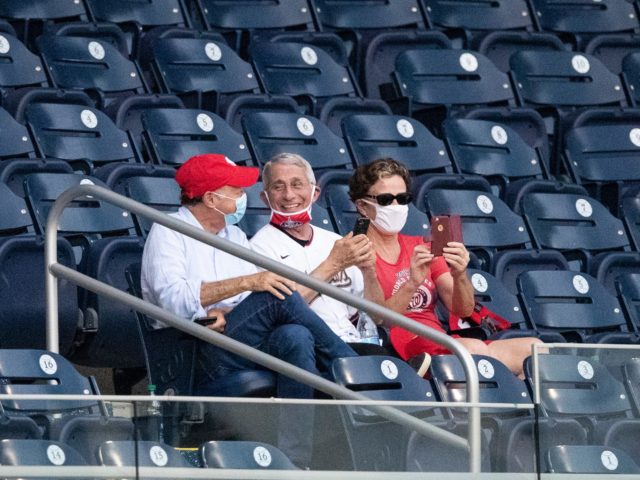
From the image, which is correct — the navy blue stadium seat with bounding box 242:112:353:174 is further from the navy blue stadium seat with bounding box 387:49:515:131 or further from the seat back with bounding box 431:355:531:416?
the seat back with bounding box 431:355:531:416

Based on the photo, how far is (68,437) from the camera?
3.36 meters

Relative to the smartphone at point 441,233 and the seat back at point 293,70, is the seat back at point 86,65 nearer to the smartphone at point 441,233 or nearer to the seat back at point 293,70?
the seat back at point 293,70

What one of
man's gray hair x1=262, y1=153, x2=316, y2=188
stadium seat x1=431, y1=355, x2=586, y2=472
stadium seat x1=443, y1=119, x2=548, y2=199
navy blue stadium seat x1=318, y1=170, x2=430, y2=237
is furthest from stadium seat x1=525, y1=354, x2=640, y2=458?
stadium seat x1=443, y1=119, x2=548, y2=199

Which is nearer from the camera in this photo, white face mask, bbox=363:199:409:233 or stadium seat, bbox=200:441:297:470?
stadium seat, bbox=200:441:297:470

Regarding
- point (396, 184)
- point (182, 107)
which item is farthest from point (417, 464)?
point (182, 107)

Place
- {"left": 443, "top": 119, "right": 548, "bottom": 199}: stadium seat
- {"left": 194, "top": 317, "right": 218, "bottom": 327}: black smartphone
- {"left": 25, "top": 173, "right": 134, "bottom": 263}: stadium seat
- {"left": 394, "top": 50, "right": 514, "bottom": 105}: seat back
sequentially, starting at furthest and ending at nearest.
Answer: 1. {"left": 394, "top": 50, "right": 514, "bottom": 105}: seat back
2. {"left": 443, "top": 119, "right": 548, "bottom": 199}: stadium seat
3. {"left": 25, "top": 173, "right": 134, "bottom": 263}: stadium seat
4. {"left": 194, "top": 317, "right": 218, "bottom": 327}: black smartphone

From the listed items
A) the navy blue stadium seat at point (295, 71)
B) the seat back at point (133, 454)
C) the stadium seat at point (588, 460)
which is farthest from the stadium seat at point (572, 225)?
the seat back at point (133, 454)

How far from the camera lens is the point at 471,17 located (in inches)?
294

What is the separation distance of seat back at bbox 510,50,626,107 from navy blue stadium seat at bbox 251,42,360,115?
886mm

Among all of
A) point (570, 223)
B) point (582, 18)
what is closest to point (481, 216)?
point (570, 223)

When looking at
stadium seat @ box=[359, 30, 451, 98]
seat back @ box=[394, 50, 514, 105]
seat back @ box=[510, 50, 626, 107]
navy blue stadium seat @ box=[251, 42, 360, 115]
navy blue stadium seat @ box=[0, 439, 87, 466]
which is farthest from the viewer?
seat back @ box=[510, 50, 626, 107]

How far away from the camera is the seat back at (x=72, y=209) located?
536 cm

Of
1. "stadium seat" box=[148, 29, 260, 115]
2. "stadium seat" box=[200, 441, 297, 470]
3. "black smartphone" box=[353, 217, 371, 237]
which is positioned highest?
"stadium seat" box=[148, 29, 260, 115]

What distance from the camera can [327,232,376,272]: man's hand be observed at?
4559mm
